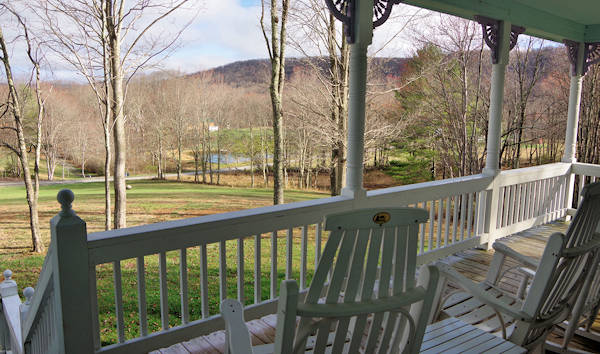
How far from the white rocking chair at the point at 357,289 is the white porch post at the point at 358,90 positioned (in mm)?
1832

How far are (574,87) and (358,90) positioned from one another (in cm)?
417

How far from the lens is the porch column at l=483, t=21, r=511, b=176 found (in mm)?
4352

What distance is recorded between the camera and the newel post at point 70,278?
6.00 feet

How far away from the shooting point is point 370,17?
3.06 metres

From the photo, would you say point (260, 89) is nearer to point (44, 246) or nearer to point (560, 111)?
point (44, 246)

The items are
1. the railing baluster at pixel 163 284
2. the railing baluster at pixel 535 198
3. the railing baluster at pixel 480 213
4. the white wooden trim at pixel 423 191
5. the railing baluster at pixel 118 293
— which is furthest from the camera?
the railing baluster at pixel 535 198

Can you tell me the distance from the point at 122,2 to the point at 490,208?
7.94 meters

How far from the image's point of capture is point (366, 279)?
1.22 m

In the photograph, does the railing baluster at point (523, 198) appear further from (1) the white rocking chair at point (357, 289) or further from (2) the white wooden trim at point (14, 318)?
(2) the white wooden trim at point (14, 318)

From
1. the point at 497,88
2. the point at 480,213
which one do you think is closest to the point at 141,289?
the point at 480,213

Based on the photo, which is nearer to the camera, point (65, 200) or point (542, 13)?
point (65, 200)

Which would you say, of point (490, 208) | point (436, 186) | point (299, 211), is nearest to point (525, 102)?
point (490, 208)

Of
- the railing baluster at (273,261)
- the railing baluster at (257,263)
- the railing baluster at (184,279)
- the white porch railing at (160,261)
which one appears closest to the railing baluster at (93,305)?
the white porch railing at (160,261)

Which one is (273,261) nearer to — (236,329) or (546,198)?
(236,329)
